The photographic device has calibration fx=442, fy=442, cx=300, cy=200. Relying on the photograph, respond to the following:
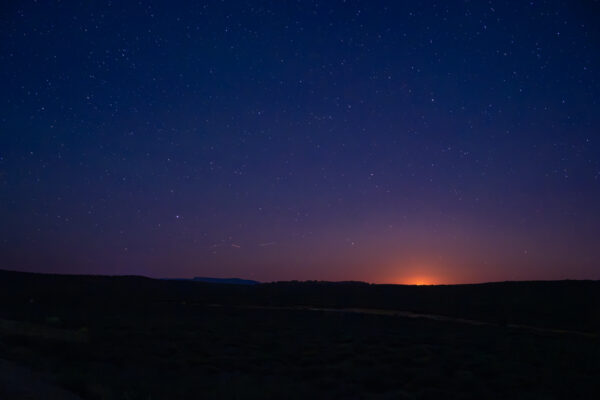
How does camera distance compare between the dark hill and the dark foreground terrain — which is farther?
the dark hill

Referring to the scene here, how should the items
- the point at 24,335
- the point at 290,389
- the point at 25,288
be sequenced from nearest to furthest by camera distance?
the point at 290,389 → the point at 24,335 → the point at 25,288

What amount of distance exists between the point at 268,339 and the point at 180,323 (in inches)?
344

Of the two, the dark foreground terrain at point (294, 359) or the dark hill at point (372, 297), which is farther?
the dark hill at point (372, 297)

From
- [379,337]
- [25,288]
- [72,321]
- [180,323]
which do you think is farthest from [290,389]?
[25,288]

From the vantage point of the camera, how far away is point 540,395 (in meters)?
11.3

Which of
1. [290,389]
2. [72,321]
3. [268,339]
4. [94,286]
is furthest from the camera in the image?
[94,286]

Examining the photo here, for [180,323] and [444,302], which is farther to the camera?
[444,302]

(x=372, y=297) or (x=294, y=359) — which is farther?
(x=372, y=297)

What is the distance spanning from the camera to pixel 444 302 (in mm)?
47844

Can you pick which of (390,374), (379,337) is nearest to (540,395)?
(390,374)

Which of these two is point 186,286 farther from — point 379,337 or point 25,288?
point 379,337

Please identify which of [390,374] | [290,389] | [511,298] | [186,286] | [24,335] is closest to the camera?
[290,389]

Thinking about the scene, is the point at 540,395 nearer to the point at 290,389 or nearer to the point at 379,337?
the point at 290,389

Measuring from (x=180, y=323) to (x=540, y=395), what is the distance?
21.4 metres
